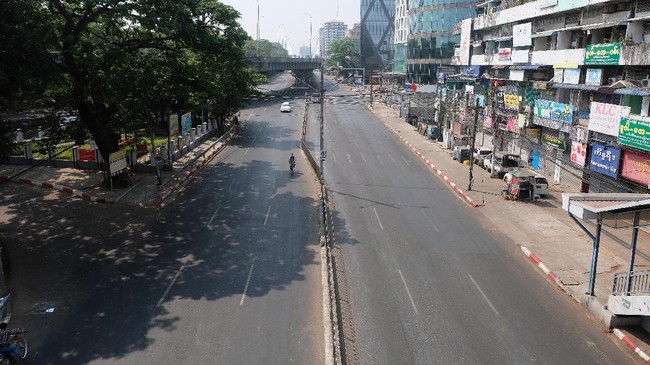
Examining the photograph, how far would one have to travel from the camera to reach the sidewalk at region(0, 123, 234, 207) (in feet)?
95.5

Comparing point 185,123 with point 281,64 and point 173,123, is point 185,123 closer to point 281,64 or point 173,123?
point 173,123

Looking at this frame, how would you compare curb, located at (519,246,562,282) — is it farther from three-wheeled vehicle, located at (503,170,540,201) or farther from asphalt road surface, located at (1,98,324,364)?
three-wheeled vehicle, located at (503,170,540,201)

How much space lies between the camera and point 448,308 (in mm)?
16438

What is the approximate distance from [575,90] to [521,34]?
9.83 metres

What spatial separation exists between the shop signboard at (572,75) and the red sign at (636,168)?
728 cm

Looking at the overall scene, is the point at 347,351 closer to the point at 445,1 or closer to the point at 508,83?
the point at 508,83

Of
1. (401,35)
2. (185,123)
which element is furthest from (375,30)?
(185,123)

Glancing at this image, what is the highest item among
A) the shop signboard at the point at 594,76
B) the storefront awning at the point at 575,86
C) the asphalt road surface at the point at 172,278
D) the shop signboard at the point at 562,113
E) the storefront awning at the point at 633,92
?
the shop signboard at the point at 594,76

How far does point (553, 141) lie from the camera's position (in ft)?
117

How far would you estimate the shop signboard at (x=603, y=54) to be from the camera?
94.1 ft

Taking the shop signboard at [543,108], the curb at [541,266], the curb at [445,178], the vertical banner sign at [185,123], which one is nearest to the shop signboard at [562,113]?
the shop signboard at [543,108]

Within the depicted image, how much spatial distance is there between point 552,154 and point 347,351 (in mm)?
28046

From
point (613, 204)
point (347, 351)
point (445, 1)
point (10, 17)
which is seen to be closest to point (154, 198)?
point (10, 17)

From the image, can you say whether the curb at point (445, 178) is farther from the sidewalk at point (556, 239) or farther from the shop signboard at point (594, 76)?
the shop signboard at point (594, 76)
